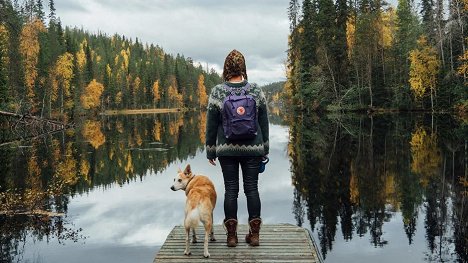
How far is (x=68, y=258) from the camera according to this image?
376 inches

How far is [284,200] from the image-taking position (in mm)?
14641

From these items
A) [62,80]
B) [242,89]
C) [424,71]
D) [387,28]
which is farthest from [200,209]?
[62,80]

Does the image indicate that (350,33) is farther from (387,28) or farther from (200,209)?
(200,209)

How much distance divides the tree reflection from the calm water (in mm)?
47

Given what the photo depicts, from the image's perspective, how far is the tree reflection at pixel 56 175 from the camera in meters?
11.1

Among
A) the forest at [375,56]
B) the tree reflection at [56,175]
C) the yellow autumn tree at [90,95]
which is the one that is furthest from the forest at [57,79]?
the forest at [375,56]

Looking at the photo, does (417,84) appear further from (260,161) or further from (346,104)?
(260,161)

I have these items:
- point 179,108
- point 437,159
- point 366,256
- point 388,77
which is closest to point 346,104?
point 388,77

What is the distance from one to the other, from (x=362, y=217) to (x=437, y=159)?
9002 mm

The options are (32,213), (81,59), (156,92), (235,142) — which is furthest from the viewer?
(156,92)

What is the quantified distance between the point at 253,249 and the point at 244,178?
1097 mm

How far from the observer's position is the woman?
250 inches

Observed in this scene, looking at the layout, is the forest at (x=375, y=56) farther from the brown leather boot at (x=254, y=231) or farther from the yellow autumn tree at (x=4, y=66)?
the brown leather boot at (x=254, y=231)

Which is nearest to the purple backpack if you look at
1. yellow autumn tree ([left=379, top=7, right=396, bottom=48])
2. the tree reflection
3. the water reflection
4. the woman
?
the woman
